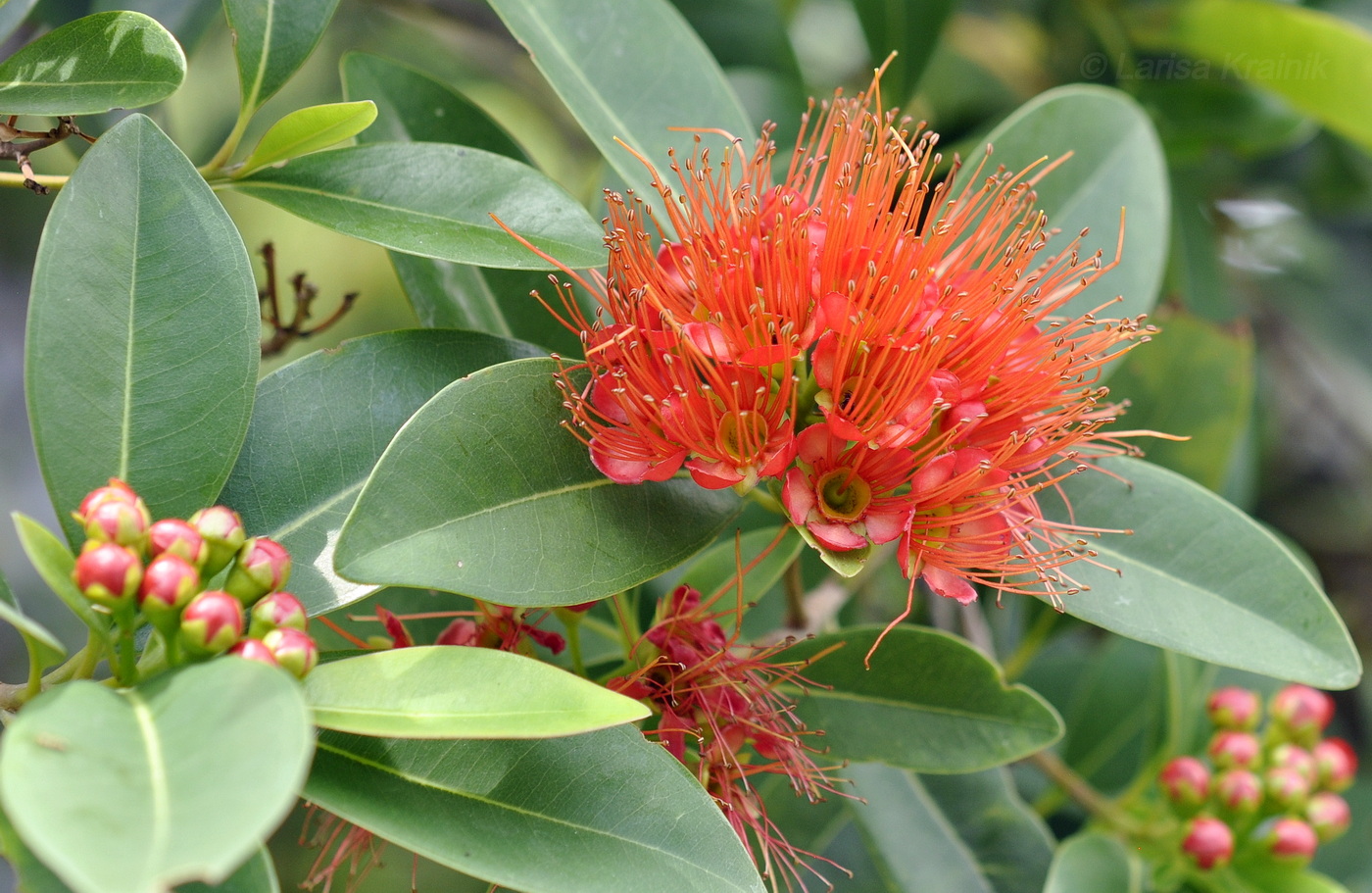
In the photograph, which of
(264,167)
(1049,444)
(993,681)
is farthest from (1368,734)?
(264,167)

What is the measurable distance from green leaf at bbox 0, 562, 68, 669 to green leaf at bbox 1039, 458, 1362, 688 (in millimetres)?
1009

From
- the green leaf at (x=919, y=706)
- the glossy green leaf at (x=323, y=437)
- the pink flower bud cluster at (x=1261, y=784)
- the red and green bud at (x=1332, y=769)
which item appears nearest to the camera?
the glossy green leaf at (x=323, y=437)

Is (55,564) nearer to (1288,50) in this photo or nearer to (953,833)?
(953,833)

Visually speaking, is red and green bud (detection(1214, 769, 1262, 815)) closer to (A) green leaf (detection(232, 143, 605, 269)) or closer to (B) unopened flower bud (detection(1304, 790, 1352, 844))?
(B) unopened flower bud (detection(1304, 790, 1352, 844))

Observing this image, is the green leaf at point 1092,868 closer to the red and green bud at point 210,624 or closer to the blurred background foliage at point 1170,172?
the blurred background foliage at point 1170,172

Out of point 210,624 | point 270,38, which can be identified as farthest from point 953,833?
point 270,38

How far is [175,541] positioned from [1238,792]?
1688 mm

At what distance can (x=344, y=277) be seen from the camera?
12.8ft

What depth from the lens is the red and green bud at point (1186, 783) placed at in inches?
72.2

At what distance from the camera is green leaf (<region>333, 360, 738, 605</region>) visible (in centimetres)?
95

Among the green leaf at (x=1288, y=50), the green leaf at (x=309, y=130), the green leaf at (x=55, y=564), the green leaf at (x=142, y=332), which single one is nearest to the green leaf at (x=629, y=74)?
the green leaf at (x=309, y=130)

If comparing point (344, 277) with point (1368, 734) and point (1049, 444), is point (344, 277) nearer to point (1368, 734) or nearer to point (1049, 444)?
point (1049, 444)

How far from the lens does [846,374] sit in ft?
3.78

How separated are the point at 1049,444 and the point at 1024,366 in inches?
3.5
